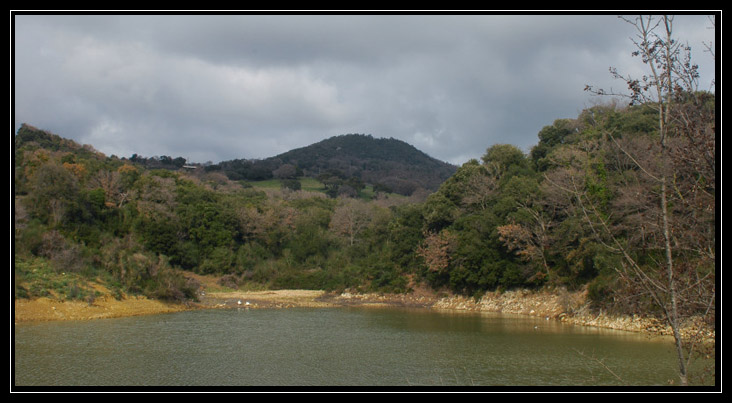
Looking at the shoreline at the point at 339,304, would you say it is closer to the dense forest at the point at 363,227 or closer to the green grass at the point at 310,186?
the dense forest at the point at 363,227

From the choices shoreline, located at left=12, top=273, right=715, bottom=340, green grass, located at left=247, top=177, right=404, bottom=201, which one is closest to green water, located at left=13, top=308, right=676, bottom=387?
shoreline, located at left=12, top=273, right=715, bottom=340

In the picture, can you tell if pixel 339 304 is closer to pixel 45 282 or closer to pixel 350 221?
pixel 45 282

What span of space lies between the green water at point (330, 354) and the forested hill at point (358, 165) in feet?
221

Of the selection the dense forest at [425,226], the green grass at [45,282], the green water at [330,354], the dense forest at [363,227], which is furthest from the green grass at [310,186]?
the green water at [330,354]

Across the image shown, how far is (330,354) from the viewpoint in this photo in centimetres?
1689

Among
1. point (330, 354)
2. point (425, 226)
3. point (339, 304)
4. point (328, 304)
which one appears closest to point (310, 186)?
point (425, 226)

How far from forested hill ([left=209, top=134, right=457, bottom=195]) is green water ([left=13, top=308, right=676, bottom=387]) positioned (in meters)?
67.4

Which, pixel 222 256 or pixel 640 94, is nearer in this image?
pixel 640 94

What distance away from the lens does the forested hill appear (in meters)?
94.9
